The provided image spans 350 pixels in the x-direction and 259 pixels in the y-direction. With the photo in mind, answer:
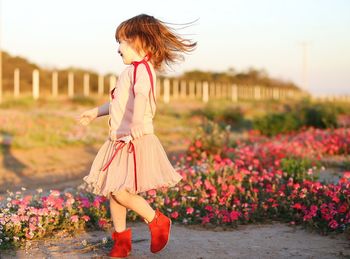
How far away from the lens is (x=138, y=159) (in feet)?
14.7

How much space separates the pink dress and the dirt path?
0.58m

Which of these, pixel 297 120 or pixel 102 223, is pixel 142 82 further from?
pixel 297 120

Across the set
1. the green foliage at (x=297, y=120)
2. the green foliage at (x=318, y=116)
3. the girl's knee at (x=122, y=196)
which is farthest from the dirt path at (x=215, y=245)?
the green foliage at (x=318, y=116)

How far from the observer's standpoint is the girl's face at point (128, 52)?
457 centimetres

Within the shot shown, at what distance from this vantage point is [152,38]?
14.9ft

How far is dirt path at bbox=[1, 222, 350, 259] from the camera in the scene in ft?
15.7

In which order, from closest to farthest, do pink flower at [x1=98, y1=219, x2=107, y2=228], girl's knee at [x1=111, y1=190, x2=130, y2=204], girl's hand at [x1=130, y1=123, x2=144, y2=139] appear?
girl's hand at [x1=130, y1=123, x2=144, y2=139], girl's knee at [x1=111, y1=190, x2=130, y2=204], pink flower at [x1=98, y1=219, x2=107, y2=228]

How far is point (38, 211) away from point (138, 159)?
55.5 inches

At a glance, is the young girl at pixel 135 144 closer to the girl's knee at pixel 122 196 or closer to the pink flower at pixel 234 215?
the girl's knee at pixel 122 196

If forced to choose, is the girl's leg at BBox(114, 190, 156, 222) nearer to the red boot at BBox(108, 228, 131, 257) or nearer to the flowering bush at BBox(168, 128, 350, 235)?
the red boot at BBox(108, 228, 131, 257)

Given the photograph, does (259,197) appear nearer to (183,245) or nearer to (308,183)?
(308,183)

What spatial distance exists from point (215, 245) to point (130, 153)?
44.0 inches

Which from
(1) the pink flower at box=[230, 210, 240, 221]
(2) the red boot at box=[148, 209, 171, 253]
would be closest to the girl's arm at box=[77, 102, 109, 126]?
(2) the red boot at box=[148, 209, 171, 253]

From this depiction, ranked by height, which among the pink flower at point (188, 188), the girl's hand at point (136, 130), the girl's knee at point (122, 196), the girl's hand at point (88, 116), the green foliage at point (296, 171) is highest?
the girl's hand at point (88, 116)
